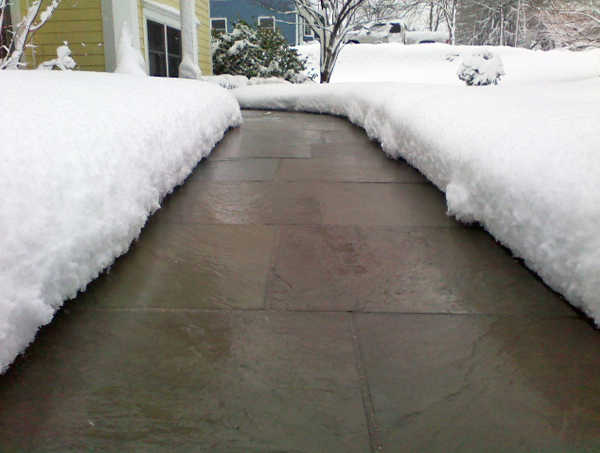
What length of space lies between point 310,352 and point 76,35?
6.85m

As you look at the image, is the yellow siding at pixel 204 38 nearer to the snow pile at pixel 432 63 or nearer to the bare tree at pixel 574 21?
the snow pile at pixel 432 63

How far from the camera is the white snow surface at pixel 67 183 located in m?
1.29

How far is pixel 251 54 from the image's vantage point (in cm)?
1200

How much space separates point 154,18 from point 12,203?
7.52 meters

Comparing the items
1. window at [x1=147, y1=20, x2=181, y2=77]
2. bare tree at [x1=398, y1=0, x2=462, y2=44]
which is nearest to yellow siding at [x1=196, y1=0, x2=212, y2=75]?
window at [x1=147, y1=20, x2=181, y2=77]

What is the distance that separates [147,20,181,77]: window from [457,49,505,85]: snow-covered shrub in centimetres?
516

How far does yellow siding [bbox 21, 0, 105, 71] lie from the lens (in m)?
6.68

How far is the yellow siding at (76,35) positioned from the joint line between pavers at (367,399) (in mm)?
6585

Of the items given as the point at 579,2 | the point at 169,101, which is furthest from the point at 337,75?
the point at 169,101

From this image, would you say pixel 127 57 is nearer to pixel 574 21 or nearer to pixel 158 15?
pixel 158 15

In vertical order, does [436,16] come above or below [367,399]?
above

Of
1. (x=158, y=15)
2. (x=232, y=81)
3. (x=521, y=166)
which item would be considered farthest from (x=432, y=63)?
(x=521, y=166)

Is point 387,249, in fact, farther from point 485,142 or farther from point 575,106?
point 575,106

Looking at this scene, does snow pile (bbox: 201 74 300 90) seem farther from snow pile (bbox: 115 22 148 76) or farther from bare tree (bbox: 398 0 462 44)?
bare tree (bbox: 398 0 462 44)
